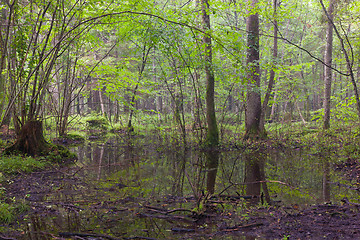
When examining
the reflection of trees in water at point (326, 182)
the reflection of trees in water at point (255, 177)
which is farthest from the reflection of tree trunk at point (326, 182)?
the reflection of trees in water at point (255, 177)

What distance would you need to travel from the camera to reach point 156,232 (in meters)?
3.09

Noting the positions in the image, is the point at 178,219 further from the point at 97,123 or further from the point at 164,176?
the point at 97,123

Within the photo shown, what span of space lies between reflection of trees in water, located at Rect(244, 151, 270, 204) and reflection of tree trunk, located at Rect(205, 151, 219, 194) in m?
0.74

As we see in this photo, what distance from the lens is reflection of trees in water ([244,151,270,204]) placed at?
4516 millimetres

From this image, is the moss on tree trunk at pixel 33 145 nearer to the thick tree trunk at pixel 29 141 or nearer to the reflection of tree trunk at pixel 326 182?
the thick tree trunk at pixel 29 141

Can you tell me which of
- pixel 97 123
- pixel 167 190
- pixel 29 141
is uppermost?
pixel 97 123

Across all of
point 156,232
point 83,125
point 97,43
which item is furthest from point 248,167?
point 83,125

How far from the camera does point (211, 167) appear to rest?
24.2 ft

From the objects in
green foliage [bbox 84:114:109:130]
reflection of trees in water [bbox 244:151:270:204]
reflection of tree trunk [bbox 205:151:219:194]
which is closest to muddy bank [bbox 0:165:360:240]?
reflection of trees in water [bbox 244:151:270:204]

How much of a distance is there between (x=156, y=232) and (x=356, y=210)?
8.79ft

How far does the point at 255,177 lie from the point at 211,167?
1.55 meters

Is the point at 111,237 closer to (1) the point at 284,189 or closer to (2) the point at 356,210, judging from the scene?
(2) the point at 356,210

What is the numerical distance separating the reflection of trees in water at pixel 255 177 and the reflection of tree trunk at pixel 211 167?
74 centimetres

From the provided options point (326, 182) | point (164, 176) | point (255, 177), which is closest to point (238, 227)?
point (255, 177)
